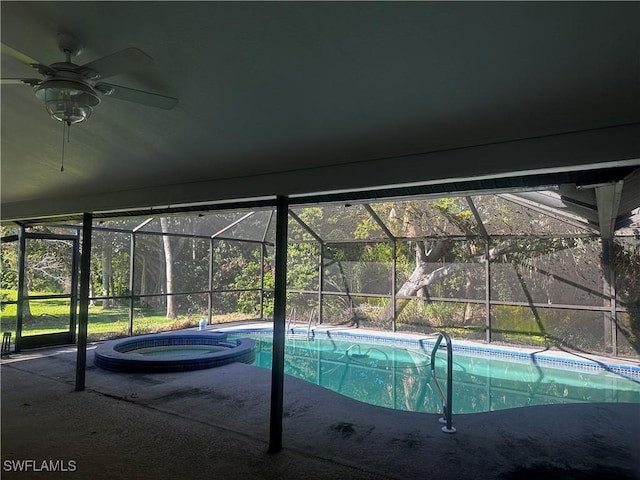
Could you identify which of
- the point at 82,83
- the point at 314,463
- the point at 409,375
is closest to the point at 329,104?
the point at 82,83

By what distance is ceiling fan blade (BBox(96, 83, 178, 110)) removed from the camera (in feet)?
7.58

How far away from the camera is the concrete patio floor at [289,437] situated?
3.17 metres

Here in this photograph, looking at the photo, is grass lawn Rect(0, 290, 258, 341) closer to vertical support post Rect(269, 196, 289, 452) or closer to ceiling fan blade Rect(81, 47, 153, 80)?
vertical support post Rect(269, 196, 289, 452)

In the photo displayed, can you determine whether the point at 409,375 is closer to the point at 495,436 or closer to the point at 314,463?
the point at 495,436

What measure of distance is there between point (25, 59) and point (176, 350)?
24.4 ft

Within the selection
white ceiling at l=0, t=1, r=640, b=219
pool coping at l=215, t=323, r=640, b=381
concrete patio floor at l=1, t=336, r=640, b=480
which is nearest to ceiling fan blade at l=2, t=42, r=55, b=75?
white ceiling at l=0, t=1, r=640, b=219

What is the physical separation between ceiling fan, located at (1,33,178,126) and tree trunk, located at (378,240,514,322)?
323 inches

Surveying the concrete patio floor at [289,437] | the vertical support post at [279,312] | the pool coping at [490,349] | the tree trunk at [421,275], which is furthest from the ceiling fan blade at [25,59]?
the tree trunk at [421,275]

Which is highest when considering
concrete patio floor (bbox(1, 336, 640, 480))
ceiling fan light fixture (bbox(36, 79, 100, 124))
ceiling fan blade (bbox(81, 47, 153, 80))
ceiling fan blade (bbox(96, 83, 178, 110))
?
ceiling fan blade (bbox(81, 47, 153, 80))

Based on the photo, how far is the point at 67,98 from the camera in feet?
7.70

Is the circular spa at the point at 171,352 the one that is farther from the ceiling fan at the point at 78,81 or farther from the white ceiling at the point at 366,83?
the ceiling fan at the point at 78,81

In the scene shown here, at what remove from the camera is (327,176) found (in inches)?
132

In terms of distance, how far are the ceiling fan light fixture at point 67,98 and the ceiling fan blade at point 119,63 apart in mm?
159

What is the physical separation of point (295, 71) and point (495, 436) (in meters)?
3.66
